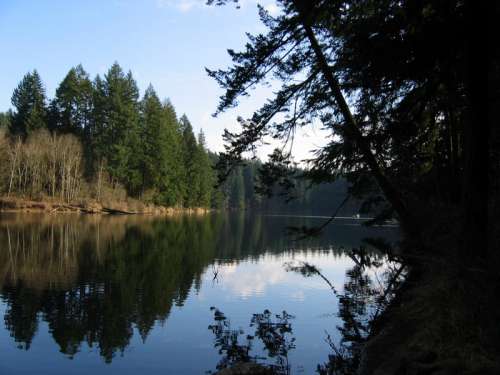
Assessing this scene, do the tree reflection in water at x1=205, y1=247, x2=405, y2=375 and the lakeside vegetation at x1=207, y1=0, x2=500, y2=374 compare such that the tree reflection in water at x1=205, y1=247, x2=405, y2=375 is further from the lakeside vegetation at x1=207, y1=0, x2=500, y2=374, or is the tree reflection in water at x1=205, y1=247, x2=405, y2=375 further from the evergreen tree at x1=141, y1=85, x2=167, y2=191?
the evergreen tree at x1=141, y1=85, x2=167, y2=191

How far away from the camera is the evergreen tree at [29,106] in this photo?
2422 inches

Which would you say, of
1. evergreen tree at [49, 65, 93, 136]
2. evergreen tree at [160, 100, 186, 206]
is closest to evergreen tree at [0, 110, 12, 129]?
evergreen tree at [49, 65, 93, 136]

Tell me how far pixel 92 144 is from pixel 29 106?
13151 mm

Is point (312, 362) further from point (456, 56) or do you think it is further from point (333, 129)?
point (456, 56)

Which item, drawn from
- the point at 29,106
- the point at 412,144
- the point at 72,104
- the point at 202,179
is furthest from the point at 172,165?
the point at 412,144

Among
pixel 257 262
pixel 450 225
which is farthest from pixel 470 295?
pixel 257 262

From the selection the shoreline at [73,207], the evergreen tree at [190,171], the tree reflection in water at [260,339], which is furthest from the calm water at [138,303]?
the evergreen tree at [190,171]

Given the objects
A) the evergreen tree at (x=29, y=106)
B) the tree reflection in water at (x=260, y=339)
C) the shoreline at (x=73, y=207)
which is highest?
the evergreen tree at (x=29, y=106)

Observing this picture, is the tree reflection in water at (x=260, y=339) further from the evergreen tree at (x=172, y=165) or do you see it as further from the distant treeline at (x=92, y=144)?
the evergreen tree at (x=172, y=165)

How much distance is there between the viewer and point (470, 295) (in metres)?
4.13

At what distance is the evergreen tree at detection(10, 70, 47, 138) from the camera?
202 ft

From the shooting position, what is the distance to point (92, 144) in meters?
62.5

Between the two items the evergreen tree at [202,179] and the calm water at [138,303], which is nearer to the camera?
the calm water at [138,303]

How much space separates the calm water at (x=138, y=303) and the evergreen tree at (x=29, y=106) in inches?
1689
